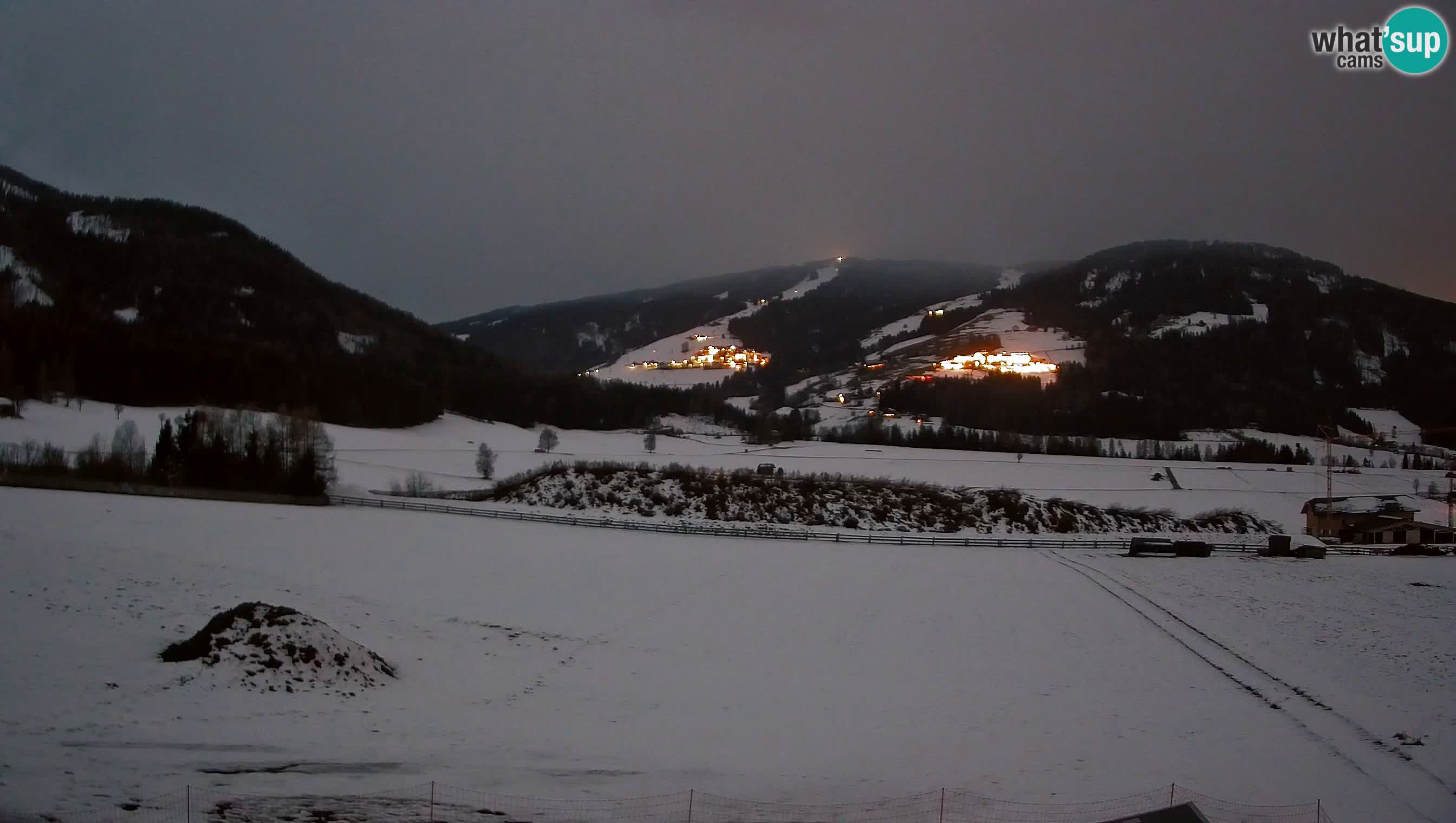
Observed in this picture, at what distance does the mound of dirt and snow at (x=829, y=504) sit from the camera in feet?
168

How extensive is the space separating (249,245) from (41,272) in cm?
3693

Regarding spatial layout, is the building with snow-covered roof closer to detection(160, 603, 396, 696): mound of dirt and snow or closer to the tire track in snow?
the tire track in snow

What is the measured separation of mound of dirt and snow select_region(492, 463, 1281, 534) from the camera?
51.2 m

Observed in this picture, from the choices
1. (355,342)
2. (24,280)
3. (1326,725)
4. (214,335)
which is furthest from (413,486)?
(355,342)

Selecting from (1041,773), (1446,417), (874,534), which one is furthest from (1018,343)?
(1041,773)

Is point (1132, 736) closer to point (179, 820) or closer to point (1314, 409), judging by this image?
point (179, 820)

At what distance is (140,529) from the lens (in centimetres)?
2931

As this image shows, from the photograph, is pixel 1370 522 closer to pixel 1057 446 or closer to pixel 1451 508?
pixel 1451 508

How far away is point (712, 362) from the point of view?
191 metres

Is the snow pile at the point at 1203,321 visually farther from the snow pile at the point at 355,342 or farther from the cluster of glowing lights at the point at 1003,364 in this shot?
the snow pile at the point at 355,342

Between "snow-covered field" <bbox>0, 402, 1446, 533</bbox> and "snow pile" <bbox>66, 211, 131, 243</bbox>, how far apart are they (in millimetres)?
72689

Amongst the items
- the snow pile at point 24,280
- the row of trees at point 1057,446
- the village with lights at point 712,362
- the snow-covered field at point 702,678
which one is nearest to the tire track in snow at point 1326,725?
the snow-covered field at point 702,678

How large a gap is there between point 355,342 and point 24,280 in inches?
1598

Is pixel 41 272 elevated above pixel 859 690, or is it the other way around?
pixel 41 272
